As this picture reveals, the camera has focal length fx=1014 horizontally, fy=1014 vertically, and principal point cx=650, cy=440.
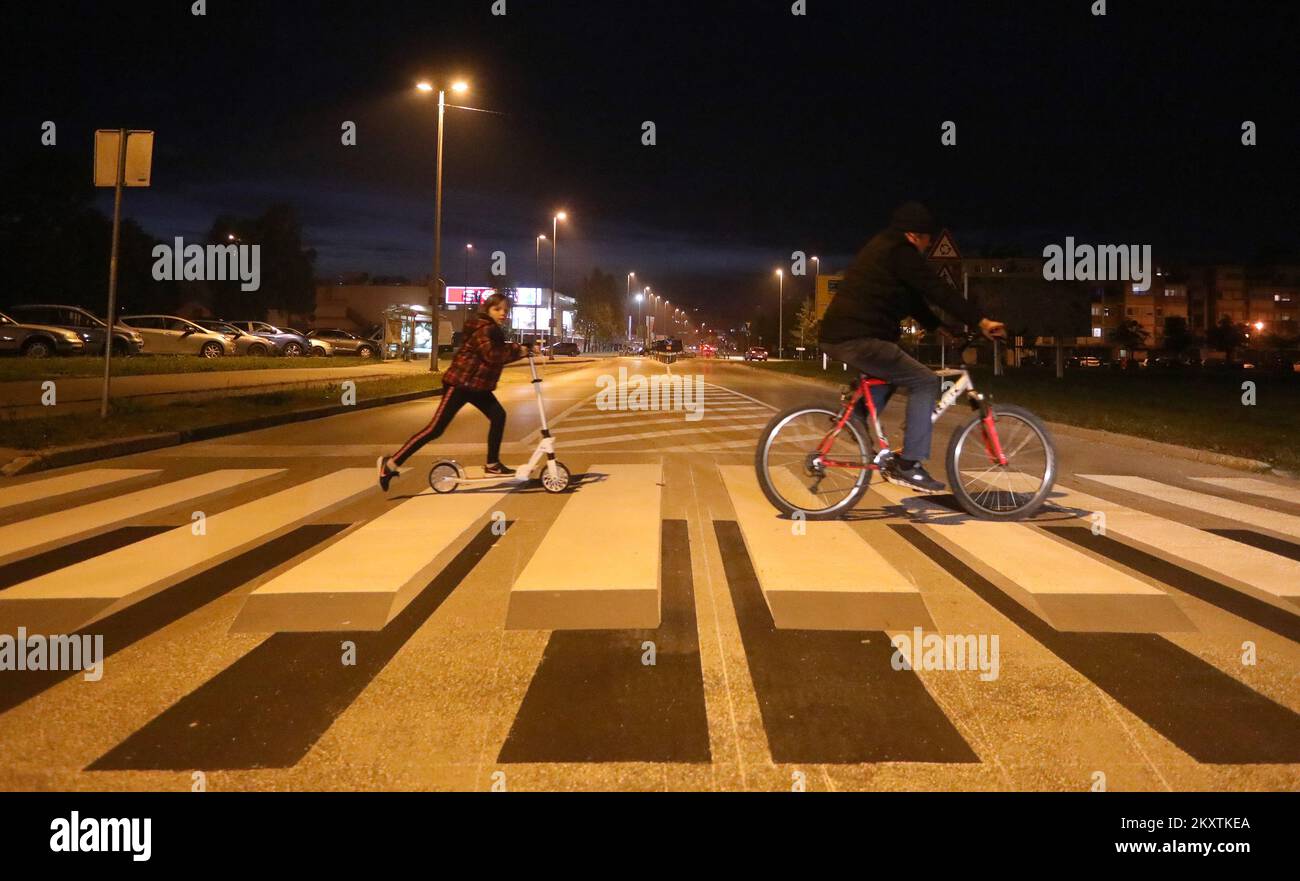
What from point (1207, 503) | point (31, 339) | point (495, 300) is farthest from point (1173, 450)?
point (31, 339)

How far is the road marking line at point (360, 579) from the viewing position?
4.69 metres

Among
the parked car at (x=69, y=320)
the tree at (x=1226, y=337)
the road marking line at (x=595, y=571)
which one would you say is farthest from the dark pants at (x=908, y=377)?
the tree at (x=1226, y=337)

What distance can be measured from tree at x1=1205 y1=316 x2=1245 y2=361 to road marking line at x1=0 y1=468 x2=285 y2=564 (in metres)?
115

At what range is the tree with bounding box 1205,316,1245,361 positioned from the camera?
355ft

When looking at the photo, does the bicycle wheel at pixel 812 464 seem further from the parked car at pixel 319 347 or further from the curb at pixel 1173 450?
the parked car at pixel 319 347

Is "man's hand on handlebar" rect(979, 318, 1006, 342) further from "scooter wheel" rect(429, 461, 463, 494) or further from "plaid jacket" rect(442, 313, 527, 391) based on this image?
"scooter wheel" rect(429, 461, 463, 494)

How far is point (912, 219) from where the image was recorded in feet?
21.7

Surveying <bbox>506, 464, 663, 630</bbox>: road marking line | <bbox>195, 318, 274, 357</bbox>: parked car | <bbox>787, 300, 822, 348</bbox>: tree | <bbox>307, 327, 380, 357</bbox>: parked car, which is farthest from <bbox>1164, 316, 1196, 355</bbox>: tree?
<bbox>506, 464, 663, 630</bbox>: road marking line

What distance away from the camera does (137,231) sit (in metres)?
81.1

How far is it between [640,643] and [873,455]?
3.06m

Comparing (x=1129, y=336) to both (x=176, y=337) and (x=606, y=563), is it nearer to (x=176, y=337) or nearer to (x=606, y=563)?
(x=176, y=337)
